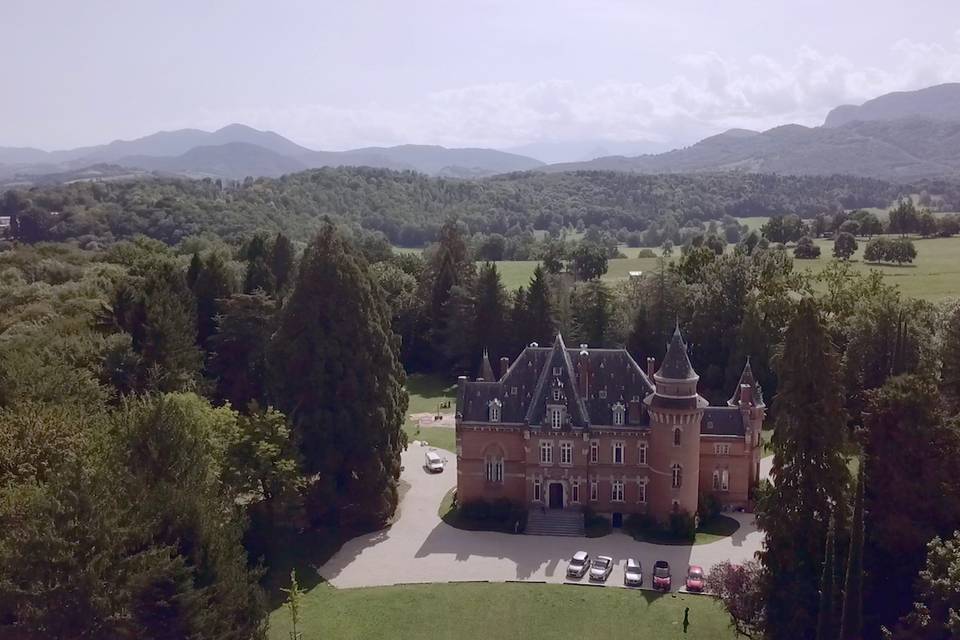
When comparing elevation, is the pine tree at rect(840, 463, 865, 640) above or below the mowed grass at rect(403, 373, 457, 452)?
above

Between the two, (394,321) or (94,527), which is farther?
(394,321)

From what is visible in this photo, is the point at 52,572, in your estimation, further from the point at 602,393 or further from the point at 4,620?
the point at 602,393

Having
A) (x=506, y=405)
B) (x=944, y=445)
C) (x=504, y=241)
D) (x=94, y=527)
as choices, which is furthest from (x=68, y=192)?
(x=944, y=445)

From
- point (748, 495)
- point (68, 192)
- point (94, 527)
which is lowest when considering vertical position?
point (748, 495)

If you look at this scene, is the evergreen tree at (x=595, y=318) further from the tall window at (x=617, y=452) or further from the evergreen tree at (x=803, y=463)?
the evergreen tree at (x=803, y=463)

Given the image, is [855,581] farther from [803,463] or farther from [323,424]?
[323,424]

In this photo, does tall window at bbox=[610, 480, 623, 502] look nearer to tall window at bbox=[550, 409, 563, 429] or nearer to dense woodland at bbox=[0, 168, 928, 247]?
tall window at bbox=[550, 409, 563, 429]

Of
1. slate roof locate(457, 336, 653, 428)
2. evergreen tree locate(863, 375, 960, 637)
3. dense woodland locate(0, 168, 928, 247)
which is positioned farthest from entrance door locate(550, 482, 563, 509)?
dense woodland locate(0, 168, 928, 247)
